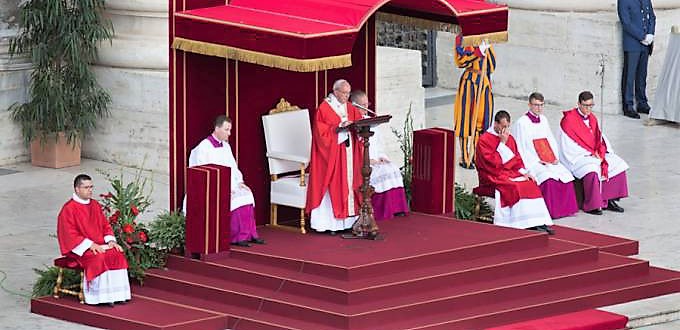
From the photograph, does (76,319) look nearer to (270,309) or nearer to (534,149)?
(270,309)

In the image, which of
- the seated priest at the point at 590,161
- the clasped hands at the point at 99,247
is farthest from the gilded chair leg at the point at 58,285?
the seated priest at the point at 590,161

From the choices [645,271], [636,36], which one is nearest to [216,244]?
[645,271]

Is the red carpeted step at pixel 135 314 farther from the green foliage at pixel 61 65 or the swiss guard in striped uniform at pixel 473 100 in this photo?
the swiss guard in striped uniform at pixel 473 100

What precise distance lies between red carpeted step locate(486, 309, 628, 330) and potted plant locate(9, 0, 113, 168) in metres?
6.84

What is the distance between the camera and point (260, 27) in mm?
15367

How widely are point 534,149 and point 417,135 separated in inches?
63.7

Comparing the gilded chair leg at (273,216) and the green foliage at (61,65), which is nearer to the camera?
the gilded chair leg at (273,216)

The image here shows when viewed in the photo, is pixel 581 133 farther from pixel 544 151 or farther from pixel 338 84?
pixel 338 84

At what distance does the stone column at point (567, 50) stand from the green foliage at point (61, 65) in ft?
21.9

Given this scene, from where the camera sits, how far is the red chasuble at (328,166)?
16.0m

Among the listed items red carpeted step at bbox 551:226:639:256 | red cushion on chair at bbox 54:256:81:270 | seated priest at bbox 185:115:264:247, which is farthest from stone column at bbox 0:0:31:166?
red carpeted step at bbox 551:226:639:256

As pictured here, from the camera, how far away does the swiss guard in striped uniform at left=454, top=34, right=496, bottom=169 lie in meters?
20.6

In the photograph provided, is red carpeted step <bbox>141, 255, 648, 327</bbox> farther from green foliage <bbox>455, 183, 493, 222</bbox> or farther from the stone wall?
the stone wall

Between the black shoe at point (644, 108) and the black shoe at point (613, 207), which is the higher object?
the black shoe at point (644, 108)
